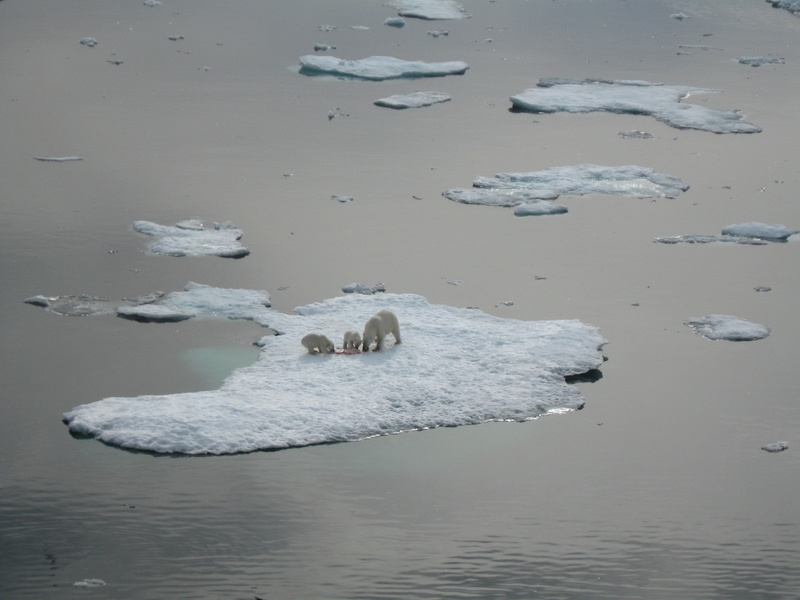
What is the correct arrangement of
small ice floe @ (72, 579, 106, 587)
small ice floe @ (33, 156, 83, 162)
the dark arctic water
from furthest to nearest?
small ice floe @ (33, 156, 83, 162) → the dark arctic water → small ice floe @ (72, 579, 106, 587)

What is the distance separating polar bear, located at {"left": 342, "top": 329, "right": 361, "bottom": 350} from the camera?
6.95 meters

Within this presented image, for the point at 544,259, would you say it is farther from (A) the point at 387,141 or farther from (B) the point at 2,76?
(B) the point at 2,76

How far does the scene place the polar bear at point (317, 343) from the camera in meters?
6.82

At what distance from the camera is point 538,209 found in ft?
32.1

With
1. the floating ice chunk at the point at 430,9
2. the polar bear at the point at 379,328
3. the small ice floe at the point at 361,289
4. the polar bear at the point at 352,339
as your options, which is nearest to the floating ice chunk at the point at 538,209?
the small ice floe at the point at 361,289

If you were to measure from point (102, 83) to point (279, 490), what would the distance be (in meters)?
8.53

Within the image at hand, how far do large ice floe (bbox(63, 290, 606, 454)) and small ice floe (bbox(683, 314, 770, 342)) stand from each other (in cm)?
81

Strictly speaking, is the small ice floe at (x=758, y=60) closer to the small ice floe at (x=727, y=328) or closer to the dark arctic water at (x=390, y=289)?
the dark arctic water at (x=390, y=289)

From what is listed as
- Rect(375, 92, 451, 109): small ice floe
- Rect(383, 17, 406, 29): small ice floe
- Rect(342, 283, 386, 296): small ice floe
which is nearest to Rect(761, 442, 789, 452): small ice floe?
Rect(342, 283, 386, 296): small ice floe

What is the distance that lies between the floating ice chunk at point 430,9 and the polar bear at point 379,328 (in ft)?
35.9

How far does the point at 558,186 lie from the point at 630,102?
3.27m

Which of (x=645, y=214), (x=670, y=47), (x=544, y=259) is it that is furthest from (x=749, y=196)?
(x=670, y=47)

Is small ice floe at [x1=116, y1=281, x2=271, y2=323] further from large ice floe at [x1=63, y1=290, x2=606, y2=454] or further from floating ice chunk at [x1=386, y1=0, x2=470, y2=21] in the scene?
floating ice chunk at [x1=386, y1=0, x2=470, y2=21]

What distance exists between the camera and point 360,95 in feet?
43.5
